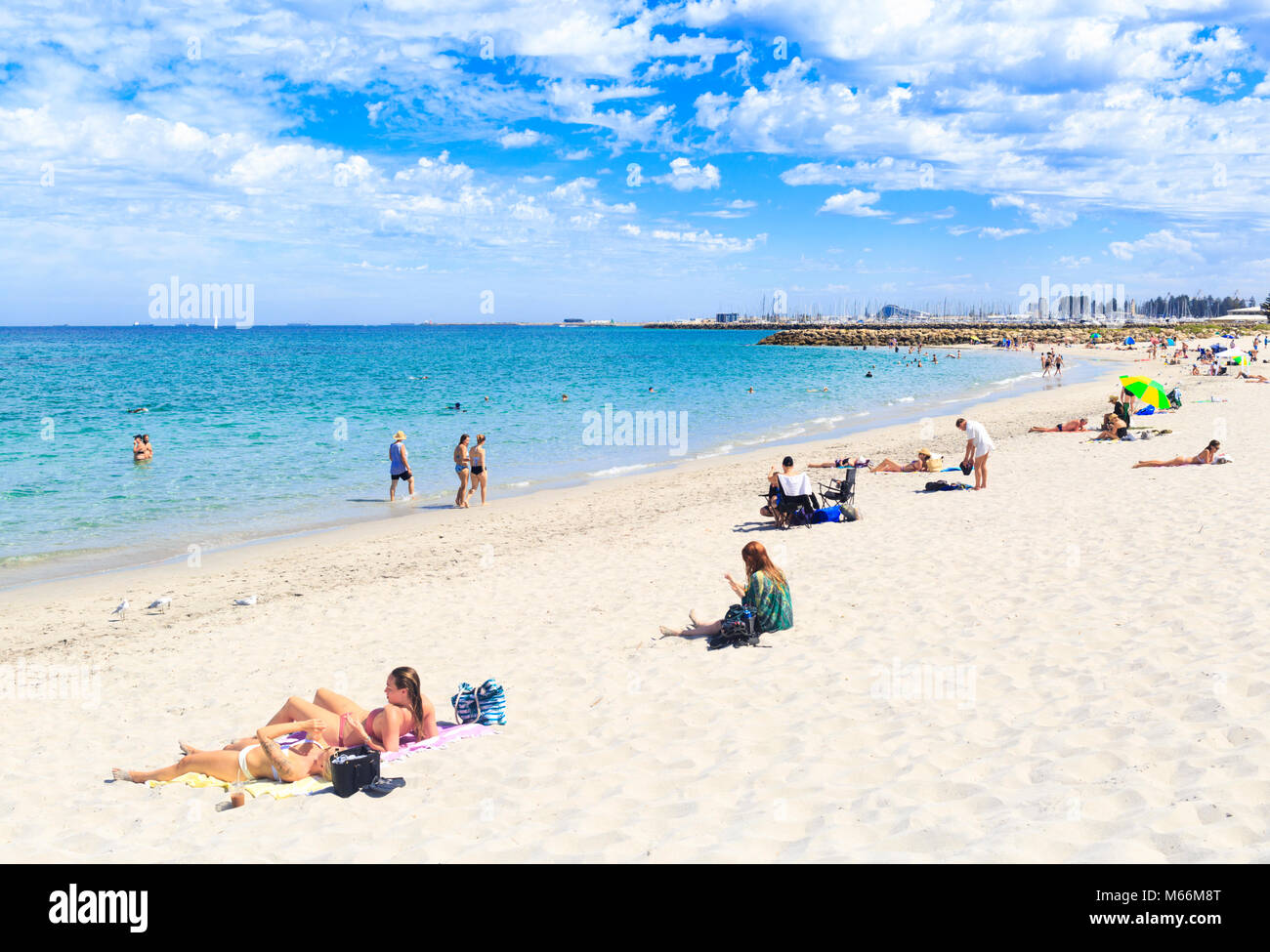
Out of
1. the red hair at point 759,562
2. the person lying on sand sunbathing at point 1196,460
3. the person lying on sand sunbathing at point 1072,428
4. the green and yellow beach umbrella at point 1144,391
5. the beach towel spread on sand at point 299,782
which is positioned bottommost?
the beach towel spread on sand at point 299,782

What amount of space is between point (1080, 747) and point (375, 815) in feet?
13.9

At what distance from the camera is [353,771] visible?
17.1ft

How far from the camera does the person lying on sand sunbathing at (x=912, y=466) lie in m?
17.6

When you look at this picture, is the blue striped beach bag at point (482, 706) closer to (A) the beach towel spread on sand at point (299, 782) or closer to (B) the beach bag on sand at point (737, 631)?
(A) the beach towel spread on sand at point (299, 782)

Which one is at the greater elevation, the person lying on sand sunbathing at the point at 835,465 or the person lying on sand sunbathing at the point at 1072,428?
the person lying on sand sunbathing at the point at 1072,428

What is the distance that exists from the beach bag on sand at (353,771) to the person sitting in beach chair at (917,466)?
48.0 ft

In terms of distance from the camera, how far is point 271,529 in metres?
15.9

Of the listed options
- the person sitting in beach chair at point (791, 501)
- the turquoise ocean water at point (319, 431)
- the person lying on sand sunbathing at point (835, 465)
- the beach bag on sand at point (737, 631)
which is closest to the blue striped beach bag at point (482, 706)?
the beach bag on sand at point (737, 631)

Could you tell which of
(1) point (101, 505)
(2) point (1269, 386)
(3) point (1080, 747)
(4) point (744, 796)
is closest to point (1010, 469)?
(3) point (1080, 747)

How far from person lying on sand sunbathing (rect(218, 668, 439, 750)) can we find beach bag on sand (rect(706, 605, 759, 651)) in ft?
9.27

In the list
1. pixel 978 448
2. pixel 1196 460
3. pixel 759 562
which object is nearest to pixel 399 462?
pixel 978 448

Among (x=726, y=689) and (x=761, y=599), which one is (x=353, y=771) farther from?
(x=761, y=599)

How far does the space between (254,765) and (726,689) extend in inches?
138
